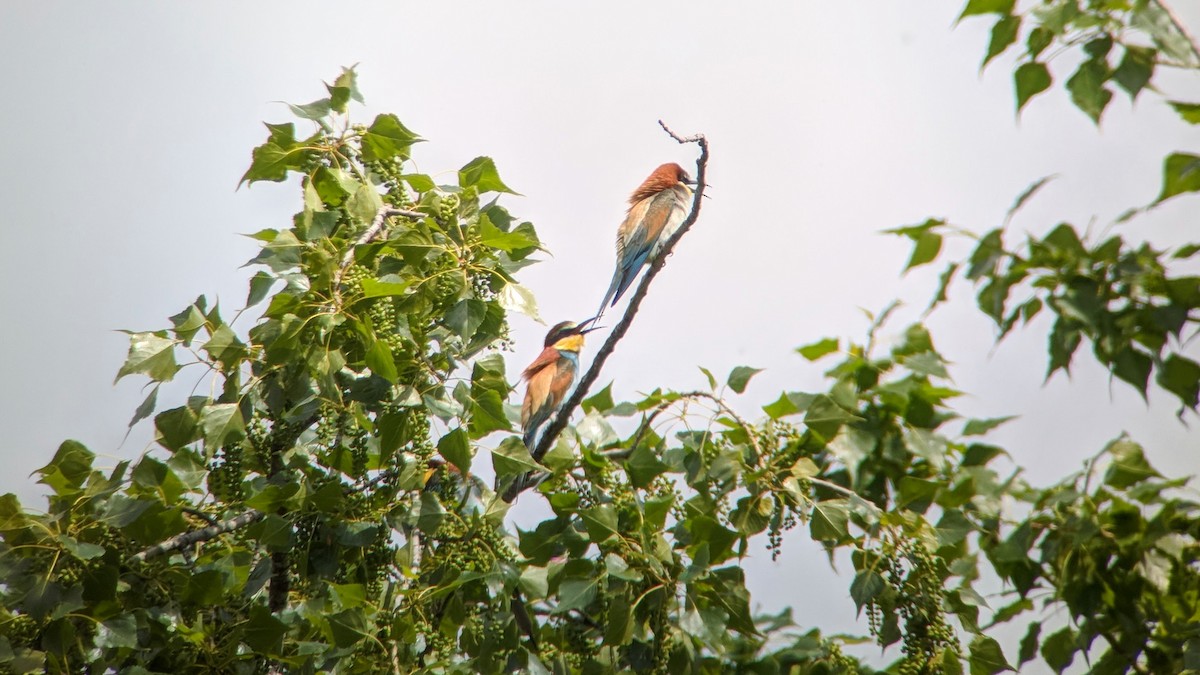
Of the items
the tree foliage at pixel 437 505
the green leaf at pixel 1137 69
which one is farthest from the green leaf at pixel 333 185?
the green leaf at pixel 1137 69

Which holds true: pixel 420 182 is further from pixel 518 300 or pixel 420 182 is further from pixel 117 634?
pixel 117 634

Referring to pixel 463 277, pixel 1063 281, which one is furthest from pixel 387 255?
pixel 1063 281

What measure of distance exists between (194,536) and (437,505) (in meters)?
0.73

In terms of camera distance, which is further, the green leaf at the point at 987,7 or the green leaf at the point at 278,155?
the green leaf at the point at 278,155

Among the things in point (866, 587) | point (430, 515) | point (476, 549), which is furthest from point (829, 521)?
point (430, 515)

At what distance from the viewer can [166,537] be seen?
2.34 metres

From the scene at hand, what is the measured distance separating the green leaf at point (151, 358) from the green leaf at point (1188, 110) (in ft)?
6.88

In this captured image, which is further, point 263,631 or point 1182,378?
point 263,631

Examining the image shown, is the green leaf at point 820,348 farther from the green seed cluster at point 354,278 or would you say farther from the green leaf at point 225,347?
the green leaf at point 225,347

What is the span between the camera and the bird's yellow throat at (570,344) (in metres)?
3.73

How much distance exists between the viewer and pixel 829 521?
1.83 metres

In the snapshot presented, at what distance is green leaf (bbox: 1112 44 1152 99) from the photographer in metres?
1.30

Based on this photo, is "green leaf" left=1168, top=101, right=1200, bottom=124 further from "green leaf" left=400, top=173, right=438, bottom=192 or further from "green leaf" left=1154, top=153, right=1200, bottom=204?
"green leaf" left=400, top=173, right=438, bottom=192

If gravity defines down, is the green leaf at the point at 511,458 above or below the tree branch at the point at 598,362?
below
